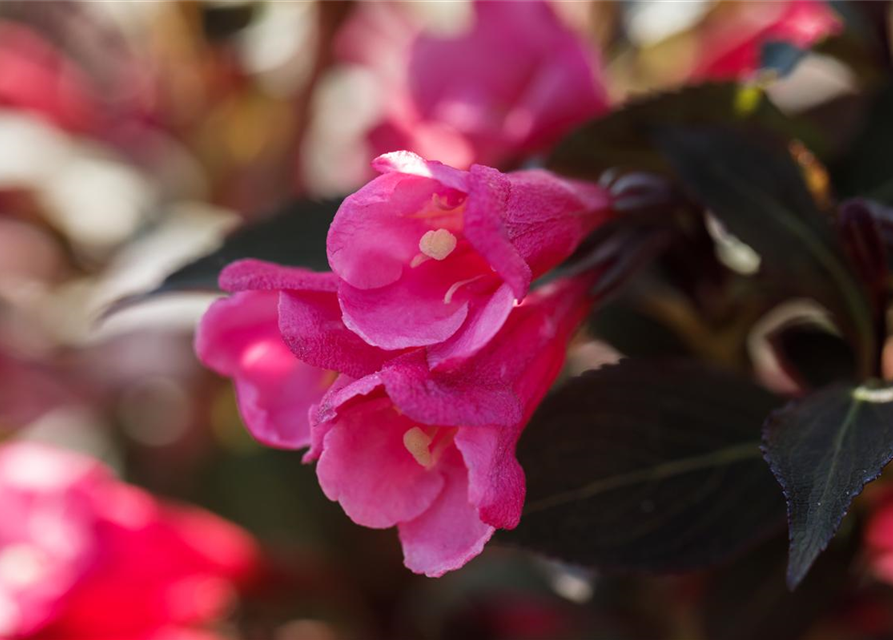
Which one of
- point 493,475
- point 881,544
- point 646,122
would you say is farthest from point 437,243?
point 881,544

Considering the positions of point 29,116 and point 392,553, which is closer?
point 392,553

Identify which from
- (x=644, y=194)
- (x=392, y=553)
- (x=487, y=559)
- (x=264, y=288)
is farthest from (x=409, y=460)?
(x=392, y=553)

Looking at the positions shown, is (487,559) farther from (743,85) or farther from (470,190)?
(470,190)

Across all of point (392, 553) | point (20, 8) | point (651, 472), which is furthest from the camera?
point (20, 8)

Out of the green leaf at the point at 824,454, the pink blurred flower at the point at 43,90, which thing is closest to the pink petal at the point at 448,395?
the green leaf at the point at 824,454

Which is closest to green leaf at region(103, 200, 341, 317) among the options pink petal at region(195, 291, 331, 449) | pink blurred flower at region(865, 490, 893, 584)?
pink petal at region(195, 291, 331, 449)

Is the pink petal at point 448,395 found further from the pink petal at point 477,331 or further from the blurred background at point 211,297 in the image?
the blurred background at point 211,297

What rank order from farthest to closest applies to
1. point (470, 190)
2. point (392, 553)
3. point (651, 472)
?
1. point (392, 553)
2. point (651, 472)
3. point (470, 190)

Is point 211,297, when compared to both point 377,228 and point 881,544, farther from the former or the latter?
point 881,544
